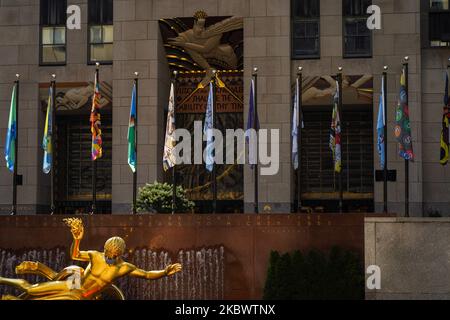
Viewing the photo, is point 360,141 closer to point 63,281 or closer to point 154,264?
point 154,264

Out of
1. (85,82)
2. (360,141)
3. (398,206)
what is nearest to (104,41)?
(85,82)

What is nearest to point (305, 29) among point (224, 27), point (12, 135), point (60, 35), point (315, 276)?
point (224, 27)

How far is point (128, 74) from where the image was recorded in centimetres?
4353

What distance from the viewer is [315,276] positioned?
2922 centimetres

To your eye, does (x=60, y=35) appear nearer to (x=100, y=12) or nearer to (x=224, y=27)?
(x=100, y=12)

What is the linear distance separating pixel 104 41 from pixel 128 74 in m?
2.64

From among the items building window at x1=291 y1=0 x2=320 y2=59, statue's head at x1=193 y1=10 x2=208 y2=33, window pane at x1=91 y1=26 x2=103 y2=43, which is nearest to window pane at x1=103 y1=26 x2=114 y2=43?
window pane at x1=91 y1=26 x2=103 y2=43

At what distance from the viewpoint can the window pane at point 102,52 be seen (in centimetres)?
4466

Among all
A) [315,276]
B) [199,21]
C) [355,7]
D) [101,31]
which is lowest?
[315,276]

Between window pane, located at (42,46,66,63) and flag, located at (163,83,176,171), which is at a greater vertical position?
window pane, located at (42,46,66,63)

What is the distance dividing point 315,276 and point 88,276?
8.52 m

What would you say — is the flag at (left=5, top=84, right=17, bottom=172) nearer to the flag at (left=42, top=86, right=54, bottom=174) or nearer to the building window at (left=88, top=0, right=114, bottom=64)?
the flag at (left=42, top=86, right=54, bottom=174)

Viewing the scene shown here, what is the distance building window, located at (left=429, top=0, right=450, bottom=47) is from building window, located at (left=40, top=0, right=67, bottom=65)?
1918cm

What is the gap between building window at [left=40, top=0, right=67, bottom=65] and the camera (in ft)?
148
